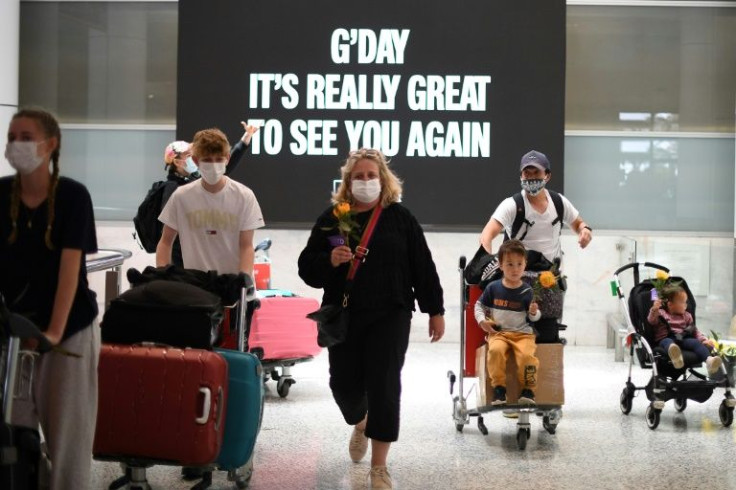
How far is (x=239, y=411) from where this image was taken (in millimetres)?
5516

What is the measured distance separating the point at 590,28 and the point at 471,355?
595 centimetres

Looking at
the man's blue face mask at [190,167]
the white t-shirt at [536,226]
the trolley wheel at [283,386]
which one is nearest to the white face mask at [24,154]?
the man's blue face mask at [190,167]

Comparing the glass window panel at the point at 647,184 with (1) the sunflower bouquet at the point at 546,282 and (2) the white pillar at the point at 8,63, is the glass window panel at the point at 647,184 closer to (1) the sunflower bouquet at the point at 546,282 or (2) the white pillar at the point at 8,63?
(1) the sunflower bouquet at the point at 546,282

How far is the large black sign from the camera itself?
11953 mm

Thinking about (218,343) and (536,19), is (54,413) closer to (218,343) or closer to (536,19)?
(218,343)

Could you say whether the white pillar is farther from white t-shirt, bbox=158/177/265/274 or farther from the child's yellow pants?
the child's yellow pants

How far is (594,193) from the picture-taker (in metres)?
12.8

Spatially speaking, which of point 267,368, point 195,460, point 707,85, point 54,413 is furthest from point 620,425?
point 707,85

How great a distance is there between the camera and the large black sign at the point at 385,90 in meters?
12.0

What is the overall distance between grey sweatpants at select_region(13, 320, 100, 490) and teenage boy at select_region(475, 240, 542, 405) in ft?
11.2

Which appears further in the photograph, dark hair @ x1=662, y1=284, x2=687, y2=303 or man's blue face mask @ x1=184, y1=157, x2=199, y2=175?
dark hair @ x1=662, y1=284, x2=687, y2=303

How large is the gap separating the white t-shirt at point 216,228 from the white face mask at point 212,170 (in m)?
0.08

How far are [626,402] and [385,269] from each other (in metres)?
3.25

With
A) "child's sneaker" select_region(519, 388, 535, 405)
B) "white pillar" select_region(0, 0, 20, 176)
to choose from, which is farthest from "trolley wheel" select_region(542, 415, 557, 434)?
"white pillar" select_region(0, 0, 20, 176)
